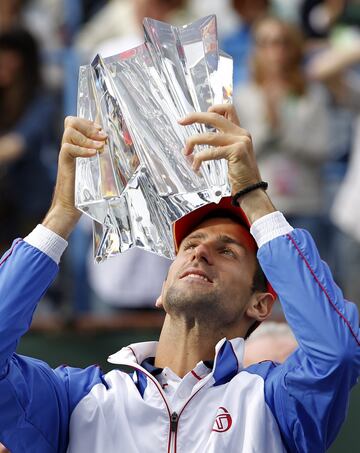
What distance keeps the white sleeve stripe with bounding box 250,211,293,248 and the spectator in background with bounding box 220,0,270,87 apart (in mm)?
4036

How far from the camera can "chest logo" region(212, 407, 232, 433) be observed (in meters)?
3.50

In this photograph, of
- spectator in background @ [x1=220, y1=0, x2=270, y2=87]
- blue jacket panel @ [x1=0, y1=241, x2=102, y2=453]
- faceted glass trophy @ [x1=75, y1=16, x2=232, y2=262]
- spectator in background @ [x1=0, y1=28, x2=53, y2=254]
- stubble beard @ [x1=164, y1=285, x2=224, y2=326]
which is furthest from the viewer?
spectator in background @ [x1=220, y1=0, x2=270, y2=87]

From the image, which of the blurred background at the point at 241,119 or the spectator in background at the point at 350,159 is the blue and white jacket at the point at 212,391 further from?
the spectator in background at the point at 350,159

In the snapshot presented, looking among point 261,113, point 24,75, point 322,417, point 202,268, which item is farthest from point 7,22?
point 322,417

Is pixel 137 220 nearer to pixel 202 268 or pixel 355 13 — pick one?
pixel 202 268

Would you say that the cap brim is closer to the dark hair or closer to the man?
the man

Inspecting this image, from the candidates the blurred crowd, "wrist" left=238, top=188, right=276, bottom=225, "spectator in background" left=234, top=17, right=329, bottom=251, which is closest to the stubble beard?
"wrist" left=238, top=188, right=276, bottom=225

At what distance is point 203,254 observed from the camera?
3.77 m

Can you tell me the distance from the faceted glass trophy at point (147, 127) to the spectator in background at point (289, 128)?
331 cm

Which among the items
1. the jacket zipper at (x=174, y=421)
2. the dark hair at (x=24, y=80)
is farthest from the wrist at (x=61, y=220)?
the dark hair at (x=24, y=80)

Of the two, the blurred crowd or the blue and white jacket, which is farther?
the blurred crowd

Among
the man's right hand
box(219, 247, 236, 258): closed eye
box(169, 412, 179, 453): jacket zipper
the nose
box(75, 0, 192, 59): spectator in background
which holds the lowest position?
box(169, 412, 179, 453): jacket zipper

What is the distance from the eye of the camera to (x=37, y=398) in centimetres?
353

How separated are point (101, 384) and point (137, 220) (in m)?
0.53
